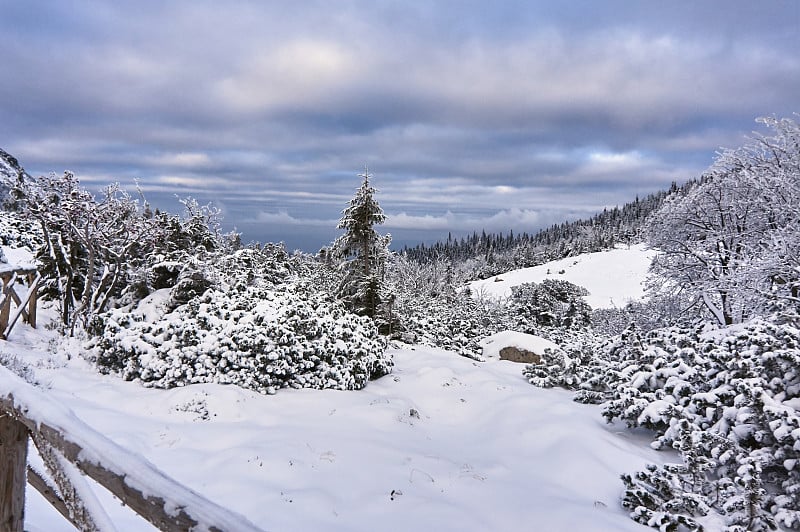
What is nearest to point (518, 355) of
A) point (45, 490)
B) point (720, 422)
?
point (720, 422)

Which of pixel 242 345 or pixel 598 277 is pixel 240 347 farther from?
pixel 598 277

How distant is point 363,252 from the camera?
52.5 ft

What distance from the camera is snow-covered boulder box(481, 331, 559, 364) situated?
50.4ft

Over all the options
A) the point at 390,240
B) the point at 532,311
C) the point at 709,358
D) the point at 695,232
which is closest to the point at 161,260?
the point at 390,240

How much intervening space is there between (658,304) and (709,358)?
9816mm

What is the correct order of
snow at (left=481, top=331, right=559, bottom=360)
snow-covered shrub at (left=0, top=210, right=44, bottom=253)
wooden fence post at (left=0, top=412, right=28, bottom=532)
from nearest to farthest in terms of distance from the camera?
A: wooden fence post at (left=0, top=412, right=28, bottom=532), snow at (left=481, top=331, right=559, bottom=360), snow-covered shrub at (left=0, top=210, right=44, bottom=253)

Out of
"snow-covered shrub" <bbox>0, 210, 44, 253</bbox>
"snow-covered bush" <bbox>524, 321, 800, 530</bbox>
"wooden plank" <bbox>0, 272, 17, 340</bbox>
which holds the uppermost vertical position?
"snow-covered shrub" <bbox>0, 210, 44, 253</bbox>

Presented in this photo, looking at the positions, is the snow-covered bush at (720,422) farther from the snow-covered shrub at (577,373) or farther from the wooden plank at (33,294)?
the wooden plank at (33,294)

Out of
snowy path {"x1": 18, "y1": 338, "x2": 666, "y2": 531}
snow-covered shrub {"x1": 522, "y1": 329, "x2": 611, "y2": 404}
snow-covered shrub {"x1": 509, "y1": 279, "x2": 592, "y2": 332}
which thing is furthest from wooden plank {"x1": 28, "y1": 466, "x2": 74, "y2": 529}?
snow-covered shrub {"x1": 509, "y1": 279, "x2": 592, "y2": 332}

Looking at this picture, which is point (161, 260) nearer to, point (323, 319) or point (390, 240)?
point (323, 319)

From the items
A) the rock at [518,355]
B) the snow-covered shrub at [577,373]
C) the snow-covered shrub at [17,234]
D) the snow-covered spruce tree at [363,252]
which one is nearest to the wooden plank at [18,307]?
the snow-covered spruce tree at [363,252]

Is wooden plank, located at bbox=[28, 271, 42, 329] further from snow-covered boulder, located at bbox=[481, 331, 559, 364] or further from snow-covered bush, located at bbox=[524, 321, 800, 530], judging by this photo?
snow-covered boulder, located at bbox=[481, 331, 559, 364]

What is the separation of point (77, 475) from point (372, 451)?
15.1 feet

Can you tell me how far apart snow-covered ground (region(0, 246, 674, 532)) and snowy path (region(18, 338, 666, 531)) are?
0.07 feet
